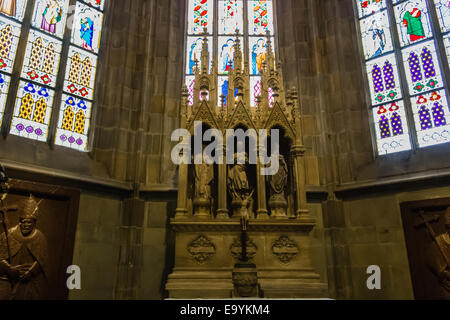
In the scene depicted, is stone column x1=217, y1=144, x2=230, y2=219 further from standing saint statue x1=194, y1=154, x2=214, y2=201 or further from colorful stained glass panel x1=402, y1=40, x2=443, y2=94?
colorful stained glass panel x1=402, y1=40, x2=443, y2=94

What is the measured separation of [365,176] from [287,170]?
5.14 ft

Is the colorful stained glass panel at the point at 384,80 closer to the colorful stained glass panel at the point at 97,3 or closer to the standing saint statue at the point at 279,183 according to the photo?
the standing saint statue at the point at 279,183

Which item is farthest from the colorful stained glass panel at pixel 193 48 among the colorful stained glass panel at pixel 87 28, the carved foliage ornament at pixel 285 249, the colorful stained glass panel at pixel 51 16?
the carved foliage ornament at pixel 285 249

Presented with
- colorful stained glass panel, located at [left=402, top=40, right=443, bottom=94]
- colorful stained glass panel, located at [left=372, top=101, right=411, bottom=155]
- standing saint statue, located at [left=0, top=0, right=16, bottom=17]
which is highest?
standing saint statue, located at [left=0, top=0, right=16, bottom=17]

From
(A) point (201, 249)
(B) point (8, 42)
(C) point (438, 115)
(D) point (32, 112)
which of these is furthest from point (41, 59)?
(C) point (438, 115)

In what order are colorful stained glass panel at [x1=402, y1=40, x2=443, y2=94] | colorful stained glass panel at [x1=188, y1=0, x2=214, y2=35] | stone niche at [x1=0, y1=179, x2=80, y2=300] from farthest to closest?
1. colorful stained glass panel at [x1=188, y1=0, x2=214, y2=35]
2. colorful stained glass panel at [x1=402, y1=40, x2=443, y2=94]
3. stone niche at [x1=0, y1=179, x2=80, y2=300]

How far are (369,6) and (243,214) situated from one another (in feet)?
17.6

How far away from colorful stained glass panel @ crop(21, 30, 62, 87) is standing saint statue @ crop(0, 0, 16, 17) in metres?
0.38

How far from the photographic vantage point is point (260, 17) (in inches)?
294

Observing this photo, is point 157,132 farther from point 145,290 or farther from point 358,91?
Result: point 358,91

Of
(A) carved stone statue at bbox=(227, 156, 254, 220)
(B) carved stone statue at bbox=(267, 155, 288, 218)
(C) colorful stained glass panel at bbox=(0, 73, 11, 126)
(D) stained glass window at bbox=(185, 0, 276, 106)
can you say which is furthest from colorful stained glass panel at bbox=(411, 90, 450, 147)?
(C) colorful stained glass panel at bbox=(0, 73, 11, 126)

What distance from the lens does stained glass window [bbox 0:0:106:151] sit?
5367mm

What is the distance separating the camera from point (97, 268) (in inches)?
209

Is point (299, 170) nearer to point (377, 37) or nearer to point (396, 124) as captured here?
point (396, 124)
